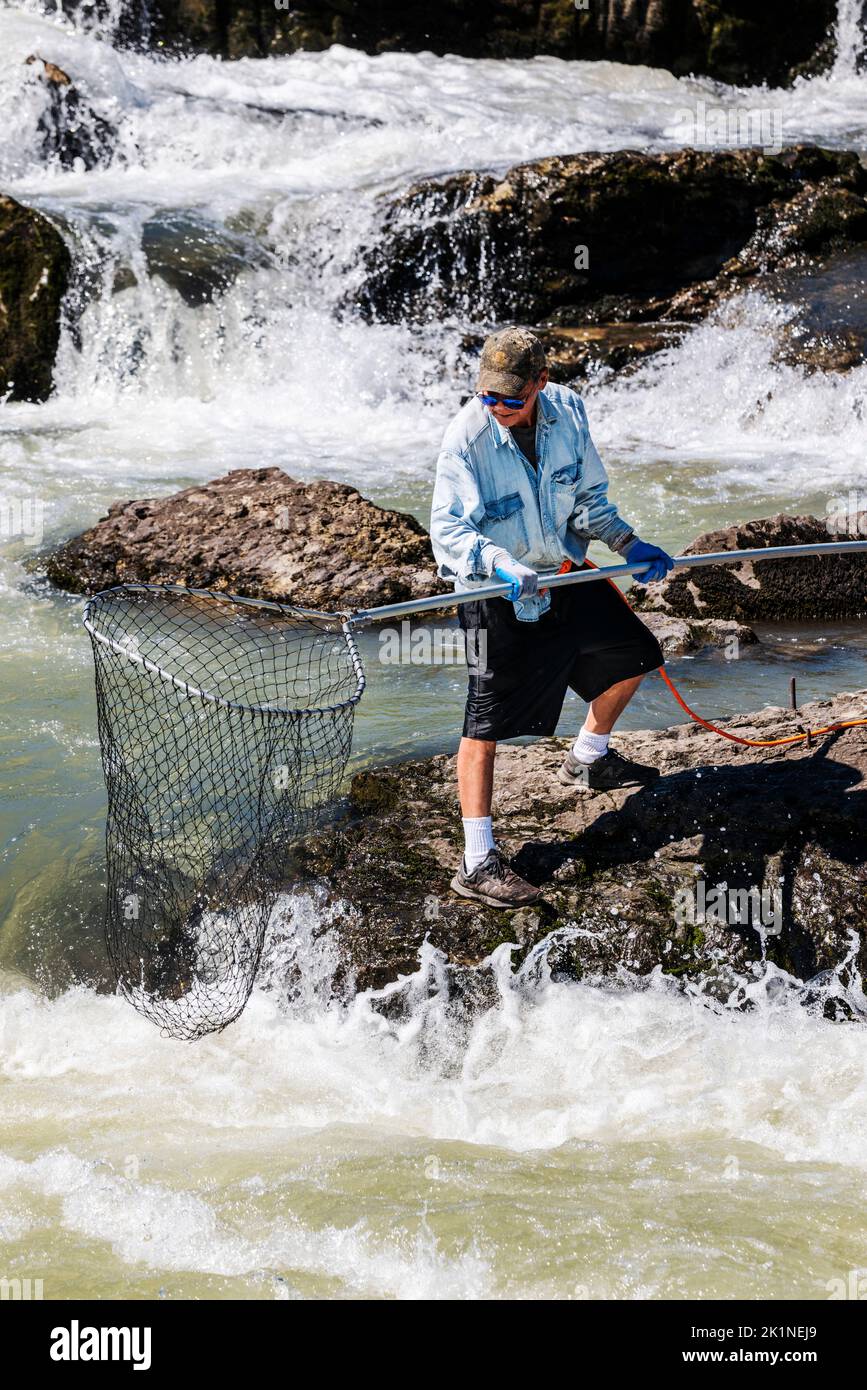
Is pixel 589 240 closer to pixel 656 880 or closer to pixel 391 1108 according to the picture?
pixel 656 880

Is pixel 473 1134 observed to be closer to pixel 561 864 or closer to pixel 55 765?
pixel 561 864

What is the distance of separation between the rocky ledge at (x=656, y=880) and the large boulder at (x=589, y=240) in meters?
10.8

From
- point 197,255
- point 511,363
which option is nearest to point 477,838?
point 511,363

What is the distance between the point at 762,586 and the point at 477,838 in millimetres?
4350

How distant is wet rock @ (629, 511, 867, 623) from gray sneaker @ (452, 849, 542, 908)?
387 centimetres

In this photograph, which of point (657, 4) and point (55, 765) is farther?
point (657, 4)

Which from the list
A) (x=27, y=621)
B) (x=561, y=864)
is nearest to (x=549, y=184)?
(x=27, y=621)

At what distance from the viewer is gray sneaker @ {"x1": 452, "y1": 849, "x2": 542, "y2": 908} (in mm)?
4680

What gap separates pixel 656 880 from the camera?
4770 millimetres

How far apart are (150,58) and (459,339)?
34.8 ft

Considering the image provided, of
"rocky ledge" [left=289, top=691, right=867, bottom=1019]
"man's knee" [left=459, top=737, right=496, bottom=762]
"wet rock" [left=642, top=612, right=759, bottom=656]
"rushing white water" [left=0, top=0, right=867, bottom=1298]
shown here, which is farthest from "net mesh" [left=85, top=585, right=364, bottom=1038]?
"wet rock" [left=642, top=612, right=759, bottom=656]

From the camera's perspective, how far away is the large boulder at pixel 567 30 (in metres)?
22.6

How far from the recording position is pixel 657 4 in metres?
22.8

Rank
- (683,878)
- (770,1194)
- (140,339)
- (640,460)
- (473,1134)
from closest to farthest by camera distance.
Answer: (770,1194), (473,1134), (683,878), (640,460), (140,339)
